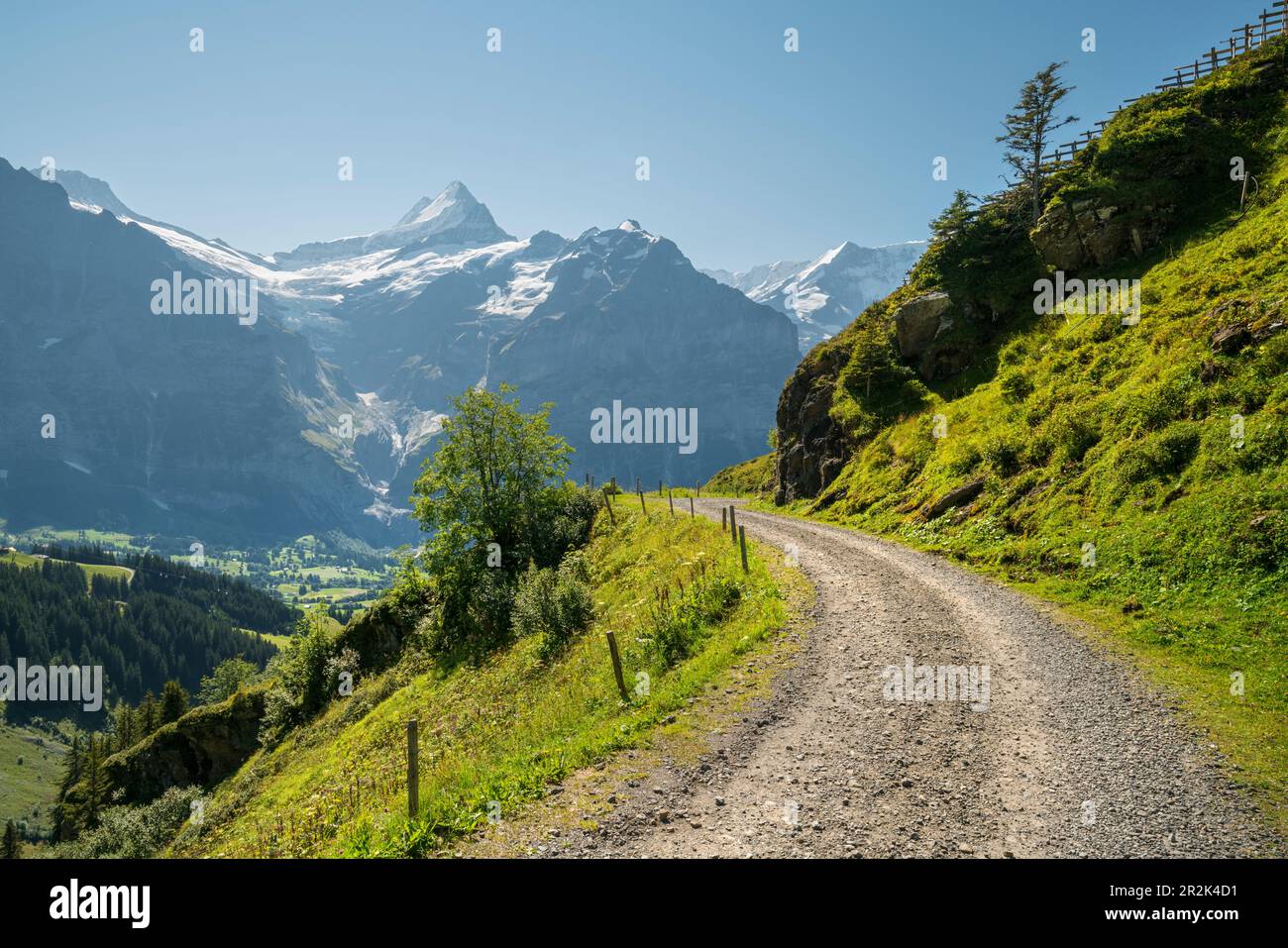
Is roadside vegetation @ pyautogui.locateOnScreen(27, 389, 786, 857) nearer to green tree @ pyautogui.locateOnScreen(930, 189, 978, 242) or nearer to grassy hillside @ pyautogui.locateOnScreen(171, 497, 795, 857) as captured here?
grassy hillside @ pyautogui.locateOnScreen(171, 497, 795, 857)

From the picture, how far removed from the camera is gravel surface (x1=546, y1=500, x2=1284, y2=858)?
906cm

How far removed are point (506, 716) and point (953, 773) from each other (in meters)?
15.6

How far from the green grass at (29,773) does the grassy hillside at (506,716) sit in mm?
149865

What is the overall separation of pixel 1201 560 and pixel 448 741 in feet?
79.5

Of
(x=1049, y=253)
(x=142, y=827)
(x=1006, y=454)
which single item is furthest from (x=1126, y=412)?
(x=142, y=827)

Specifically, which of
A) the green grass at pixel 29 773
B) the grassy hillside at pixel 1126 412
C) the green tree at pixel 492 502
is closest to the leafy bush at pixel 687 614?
the grassy hillside at pixel 1126 412

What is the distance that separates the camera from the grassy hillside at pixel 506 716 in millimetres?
13352

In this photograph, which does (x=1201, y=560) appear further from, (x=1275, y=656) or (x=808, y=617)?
(x=808, y=617)

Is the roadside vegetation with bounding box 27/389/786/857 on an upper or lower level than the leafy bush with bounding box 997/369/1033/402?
lower

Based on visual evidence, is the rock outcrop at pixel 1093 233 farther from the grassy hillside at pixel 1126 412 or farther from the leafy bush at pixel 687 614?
the leafy bush at pixel 687 614

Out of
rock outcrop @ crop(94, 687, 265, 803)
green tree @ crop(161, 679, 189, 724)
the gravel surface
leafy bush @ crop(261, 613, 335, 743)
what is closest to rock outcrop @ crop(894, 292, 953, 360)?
the gravel surface

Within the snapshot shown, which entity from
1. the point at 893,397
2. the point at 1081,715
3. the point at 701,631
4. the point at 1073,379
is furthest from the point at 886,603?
the point at 893,397

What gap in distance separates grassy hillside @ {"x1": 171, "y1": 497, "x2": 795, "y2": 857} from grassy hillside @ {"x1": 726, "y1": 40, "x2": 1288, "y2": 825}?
10.2 meters
